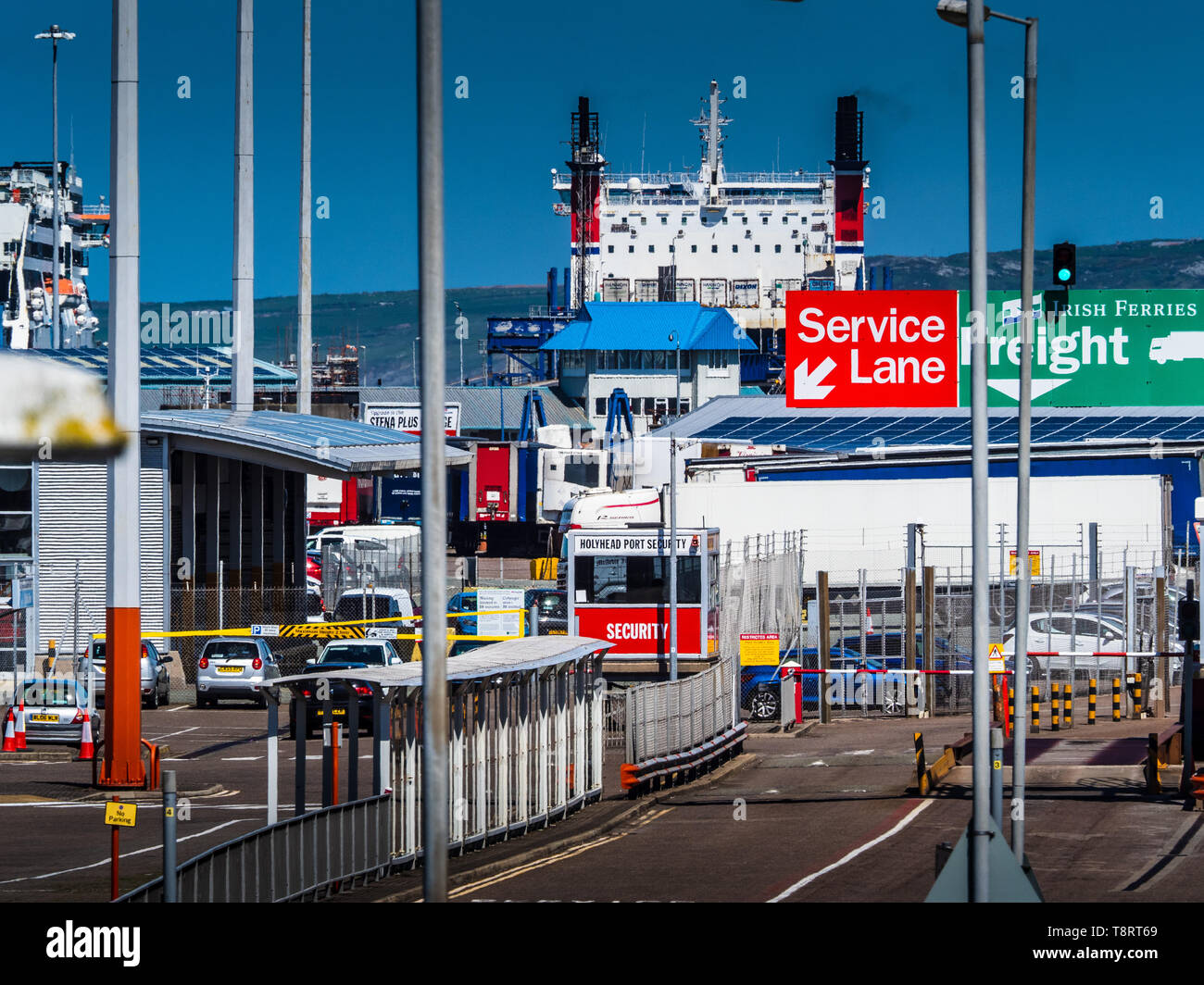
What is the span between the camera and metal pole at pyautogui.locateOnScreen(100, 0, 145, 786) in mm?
20297

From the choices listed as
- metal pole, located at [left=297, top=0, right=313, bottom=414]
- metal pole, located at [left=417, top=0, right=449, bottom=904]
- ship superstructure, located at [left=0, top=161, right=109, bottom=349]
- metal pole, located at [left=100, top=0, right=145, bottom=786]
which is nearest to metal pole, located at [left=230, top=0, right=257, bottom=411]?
metal pole, located at [left=297, top=0, right=313, bottom=414]

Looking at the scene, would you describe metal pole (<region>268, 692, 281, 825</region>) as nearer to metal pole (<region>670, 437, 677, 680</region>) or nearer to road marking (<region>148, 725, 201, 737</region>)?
metal pole (<region>670, 437, 677, 680</region>)

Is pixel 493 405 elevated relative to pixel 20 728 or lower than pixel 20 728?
elevated

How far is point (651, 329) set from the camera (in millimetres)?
126938

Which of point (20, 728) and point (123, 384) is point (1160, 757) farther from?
point (20, 728)

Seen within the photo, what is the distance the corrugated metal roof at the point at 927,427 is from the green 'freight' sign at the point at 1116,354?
2.30 metres

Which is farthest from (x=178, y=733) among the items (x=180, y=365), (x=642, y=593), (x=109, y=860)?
(x=180, y=365)

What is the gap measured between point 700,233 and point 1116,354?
95.2 meters

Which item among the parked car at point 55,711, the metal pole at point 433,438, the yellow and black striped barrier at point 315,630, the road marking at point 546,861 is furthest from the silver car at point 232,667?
the metal pole at point 433,438

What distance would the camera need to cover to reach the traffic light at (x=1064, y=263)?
16136 millimetres

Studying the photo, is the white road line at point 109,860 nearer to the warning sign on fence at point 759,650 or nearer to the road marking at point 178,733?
the road marking at point 178,733
